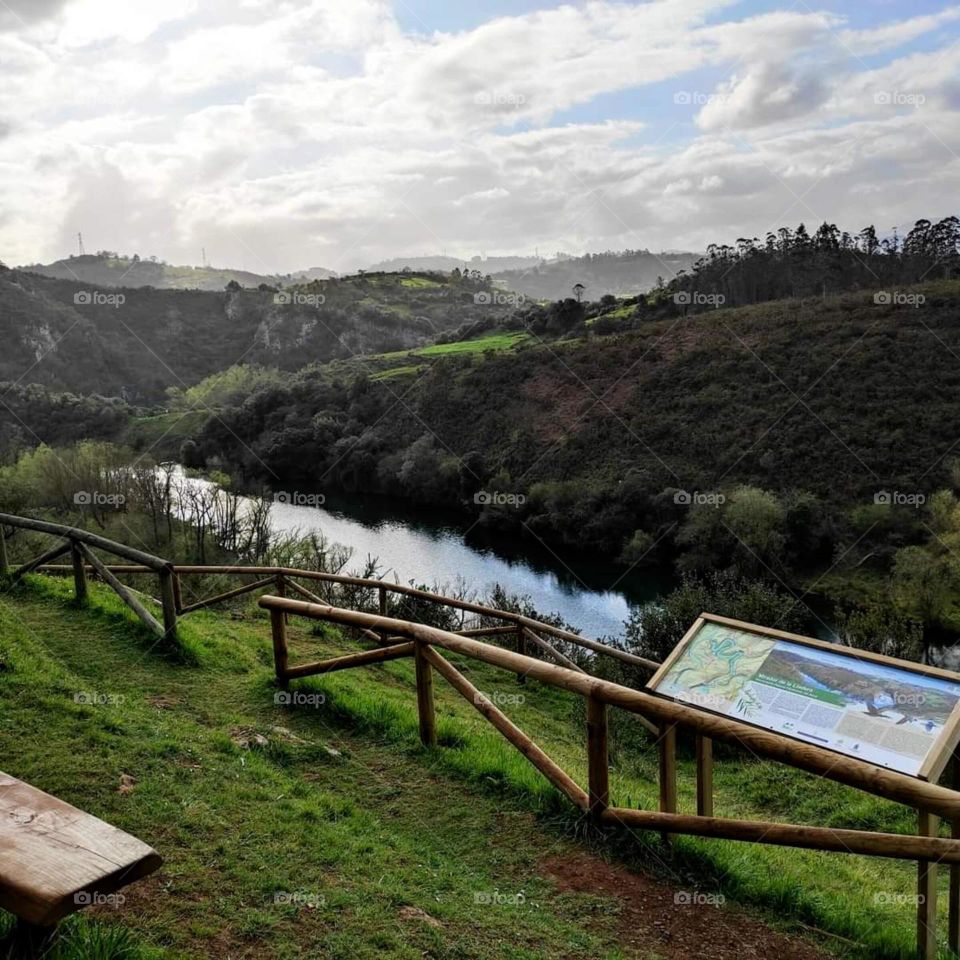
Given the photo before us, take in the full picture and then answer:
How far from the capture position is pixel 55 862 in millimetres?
2838

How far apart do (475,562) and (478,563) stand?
24 centimetres

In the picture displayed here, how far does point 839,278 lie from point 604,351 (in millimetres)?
21860

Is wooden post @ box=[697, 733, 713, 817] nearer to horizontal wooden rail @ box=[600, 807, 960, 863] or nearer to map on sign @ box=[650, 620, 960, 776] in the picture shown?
map on sign @ box=[650, 620, 960, 776]

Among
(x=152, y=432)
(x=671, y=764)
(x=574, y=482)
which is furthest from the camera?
(x=152, y=432)

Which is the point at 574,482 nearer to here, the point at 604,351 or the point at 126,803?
the point at 604,351

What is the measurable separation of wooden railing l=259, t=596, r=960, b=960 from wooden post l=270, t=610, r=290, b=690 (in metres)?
1.09

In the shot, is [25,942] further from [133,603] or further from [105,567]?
[105,567]

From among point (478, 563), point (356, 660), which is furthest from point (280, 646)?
point (478, 563)

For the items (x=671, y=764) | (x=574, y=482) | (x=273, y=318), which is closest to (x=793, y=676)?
(x=671, y=764)

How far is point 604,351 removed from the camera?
2137 inches

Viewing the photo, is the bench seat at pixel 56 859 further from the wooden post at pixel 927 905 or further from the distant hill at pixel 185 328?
the distant hill at pixel 185 328

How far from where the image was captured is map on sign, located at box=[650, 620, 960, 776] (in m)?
4.46

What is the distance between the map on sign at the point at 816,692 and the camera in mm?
4465

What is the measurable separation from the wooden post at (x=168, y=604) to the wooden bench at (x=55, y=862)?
173 inches
